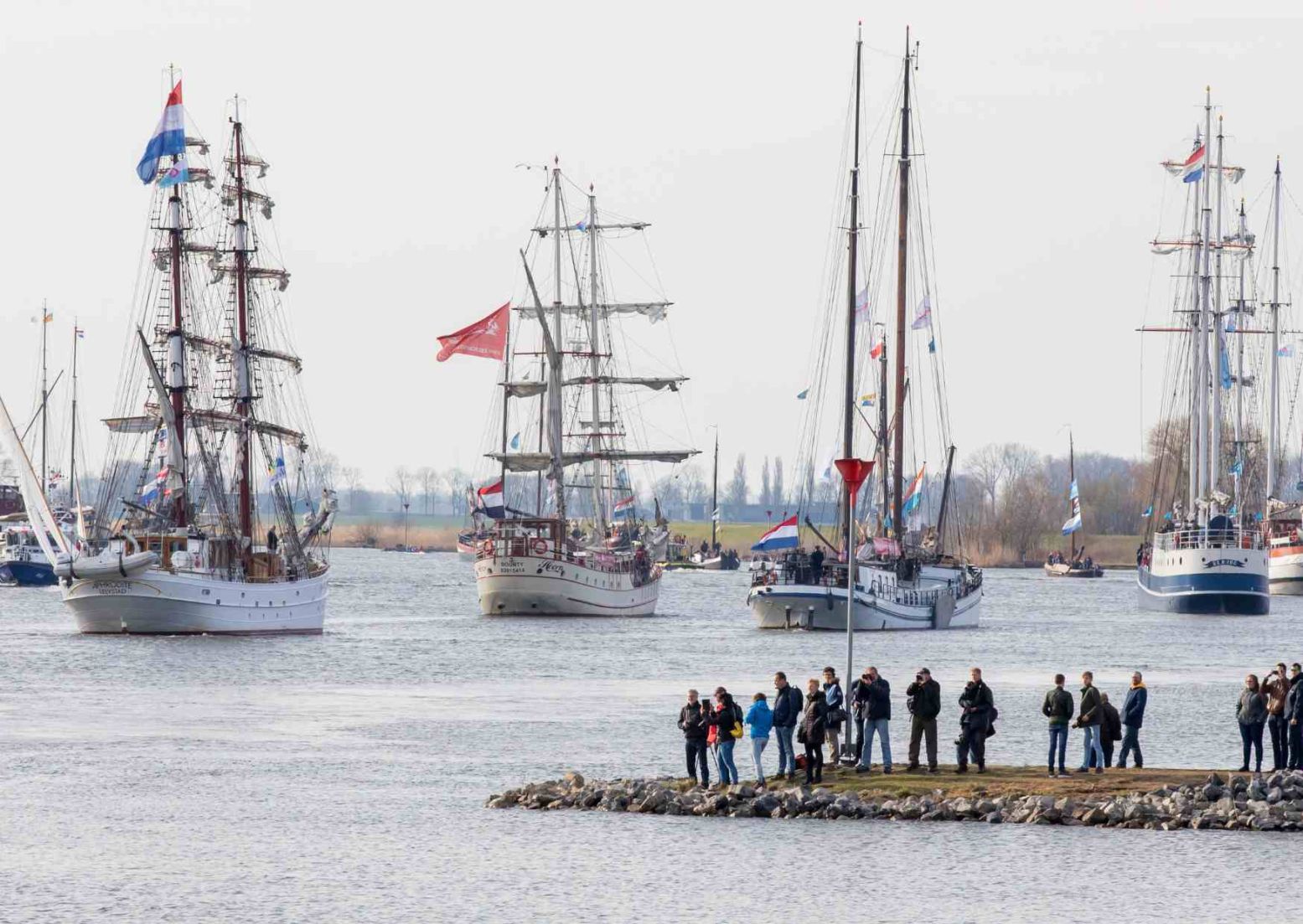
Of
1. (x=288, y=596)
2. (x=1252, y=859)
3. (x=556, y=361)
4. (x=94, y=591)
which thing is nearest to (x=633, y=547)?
(x=556, y=361)

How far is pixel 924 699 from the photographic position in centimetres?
3591

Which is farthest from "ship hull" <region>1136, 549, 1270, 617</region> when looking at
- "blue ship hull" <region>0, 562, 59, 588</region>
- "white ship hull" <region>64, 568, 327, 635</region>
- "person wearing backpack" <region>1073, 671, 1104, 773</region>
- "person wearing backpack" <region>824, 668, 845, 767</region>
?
"blue ship hull" <region>0, 562, 59, 588</region>

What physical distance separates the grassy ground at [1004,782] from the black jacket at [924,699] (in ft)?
4.01

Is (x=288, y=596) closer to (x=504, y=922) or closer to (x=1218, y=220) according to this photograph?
(x=1218, y=220)

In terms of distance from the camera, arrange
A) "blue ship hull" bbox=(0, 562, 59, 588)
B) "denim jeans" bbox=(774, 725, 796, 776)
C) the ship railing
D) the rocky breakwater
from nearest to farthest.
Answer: the rocky breakwater → "denim jeans" bbox=(774, 725, 796, 776) → the ship railing → "blue ship hull" bbox=(0, 562, 59, 588)

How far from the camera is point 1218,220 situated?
A: 113m

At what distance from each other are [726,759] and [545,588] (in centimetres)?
7067

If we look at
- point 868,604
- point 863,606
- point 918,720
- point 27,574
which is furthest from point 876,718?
point 27,574

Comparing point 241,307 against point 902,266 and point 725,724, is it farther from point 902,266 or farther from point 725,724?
point 725,724

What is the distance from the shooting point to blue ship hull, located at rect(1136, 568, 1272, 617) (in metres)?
110

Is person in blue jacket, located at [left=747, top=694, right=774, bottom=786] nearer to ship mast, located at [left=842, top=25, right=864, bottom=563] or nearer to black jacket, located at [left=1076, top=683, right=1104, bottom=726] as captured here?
black jacket, located at [left=1076, top=683, right=1104, bottom=726]

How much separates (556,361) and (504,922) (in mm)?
82376

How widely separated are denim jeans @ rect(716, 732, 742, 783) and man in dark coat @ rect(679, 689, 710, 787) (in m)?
0.31

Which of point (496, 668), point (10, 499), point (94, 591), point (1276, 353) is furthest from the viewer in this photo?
point (10, 499)
